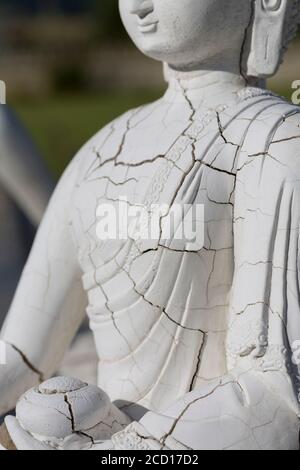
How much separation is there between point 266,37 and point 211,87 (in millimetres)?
149

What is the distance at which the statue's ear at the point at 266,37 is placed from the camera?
2.07 meters

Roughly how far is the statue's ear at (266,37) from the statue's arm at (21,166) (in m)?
1.28

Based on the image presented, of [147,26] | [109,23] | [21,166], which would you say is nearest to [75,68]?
[109,23]

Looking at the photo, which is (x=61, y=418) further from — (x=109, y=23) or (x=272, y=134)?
(x=109, y=23)

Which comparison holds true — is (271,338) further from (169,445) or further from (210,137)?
(210,137)

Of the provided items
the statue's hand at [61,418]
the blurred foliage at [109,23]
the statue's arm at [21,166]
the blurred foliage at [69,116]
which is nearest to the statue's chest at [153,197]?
the statue's hand at [61,418]

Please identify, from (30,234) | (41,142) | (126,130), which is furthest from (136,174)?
(41,142)

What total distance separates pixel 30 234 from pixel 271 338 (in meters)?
3.54

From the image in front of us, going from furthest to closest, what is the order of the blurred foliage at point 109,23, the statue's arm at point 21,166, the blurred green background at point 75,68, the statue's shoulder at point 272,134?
the blurred foliage at point 109,23
the blurred green background at point 75,68
the statue's arm at point 21,166
the statue's shoulder at point 272,134

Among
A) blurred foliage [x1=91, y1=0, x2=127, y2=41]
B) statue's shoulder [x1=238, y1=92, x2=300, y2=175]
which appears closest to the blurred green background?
blurred foliage [x1=91, y1=0, x2=127, y2=41]

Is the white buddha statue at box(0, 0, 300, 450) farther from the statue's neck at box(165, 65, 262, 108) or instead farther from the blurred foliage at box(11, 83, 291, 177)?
the blurred foliage at box(11, 83, 291, 177)

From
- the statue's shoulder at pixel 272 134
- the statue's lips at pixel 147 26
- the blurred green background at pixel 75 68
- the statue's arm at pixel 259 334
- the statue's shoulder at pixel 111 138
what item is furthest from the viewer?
the blurred green background at pixel 75 68

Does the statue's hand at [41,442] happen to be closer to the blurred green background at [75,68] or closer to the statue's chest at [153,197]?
the statue's chest at [153,197]

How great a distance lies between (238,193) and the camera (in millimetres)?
1967
